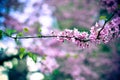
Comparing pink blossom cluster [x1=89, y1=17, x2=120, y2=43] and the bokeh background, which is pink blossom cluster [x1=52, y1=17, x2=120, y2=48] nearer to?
pink blossom cluster [x1=89, y1=17, x2=120, y2=43]

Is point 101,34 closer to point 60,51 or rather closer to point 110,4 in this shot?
point 110,4

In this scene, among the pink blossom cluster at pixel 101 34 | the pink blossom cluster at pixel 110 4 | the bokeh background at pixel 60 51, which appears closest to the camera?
the pink blossom cluster at pixel 101 34

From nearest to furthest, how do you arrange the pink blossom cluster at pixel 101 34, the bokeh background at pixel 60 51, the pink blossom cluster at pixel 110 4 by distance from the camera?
the pink blossom cluster at pixel 101 34 < the pink blossom cluster at pixel 110 4 < the bokeh background at pixel 60 51

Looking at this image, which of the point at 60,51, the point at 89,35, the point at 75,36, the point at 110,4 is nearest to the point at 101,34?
the point at 89,35

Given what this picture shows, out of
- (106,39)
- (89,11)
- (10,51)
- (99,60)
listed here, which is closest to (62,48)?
(99,60)

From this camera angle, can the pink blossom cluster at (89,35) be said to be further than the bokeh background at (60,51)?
No

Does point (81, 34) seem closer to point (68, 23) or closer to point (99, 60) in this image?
point (99, 60)

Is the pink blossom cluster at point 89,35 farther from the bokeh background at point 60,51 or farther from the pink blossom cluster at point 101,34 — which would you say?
the bokeh background at point 60,51

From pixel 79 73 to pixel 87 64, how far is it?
95 cm

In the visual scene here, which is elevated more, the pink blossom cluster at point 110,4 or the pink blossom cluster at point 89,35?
the pink blossom cluster at point 110,4


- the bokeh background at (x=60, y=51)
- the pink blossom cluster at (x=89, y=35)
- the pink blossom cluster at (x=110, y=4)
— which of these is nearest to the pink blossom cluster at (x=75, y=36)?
the pink blossom cluster at (x=89, y=35)

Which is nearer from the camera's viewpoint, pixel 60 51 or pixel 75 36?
pixel 75 36

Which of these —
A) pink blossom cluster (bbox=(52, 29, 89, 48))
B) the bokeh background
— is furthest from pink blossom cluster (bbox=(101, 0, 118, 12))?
the bokeh background

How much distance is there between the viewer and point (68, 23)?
12.6 meters
